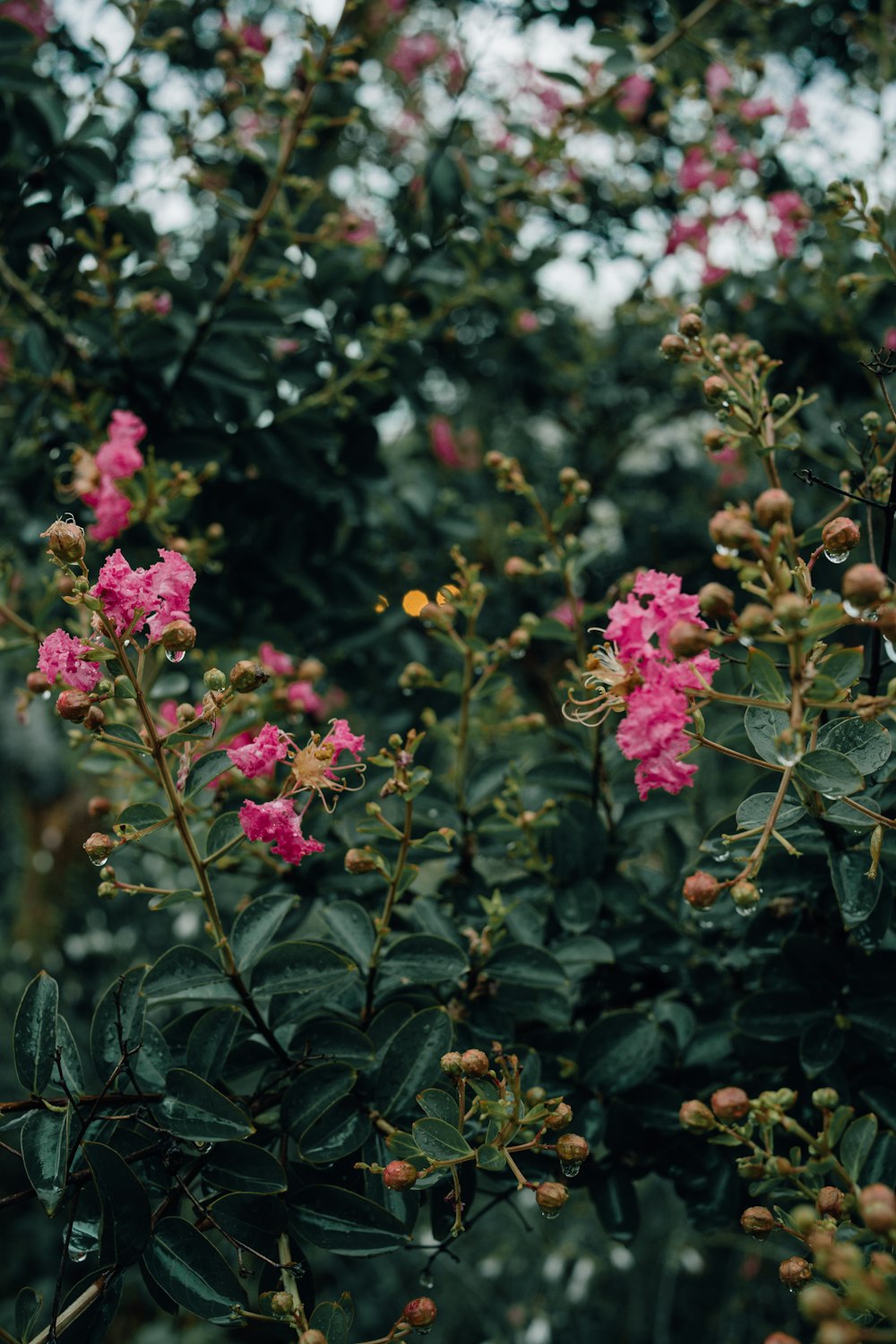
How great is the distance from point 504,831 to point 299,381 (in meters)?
0.99

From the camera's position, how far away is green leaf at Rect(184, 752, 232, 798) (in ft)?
3.42

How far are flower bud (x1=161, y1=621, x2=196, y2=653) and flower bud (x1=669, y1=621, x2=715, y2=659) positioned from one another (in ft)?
1.44

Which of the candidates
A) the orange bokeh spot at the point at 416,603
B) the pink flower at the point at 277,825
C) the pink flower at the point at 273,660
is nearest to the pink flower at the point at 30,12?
the pink flower at the point at 273,660

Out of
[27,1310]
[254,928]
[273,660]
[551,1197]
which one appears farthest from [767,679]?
[273,660]

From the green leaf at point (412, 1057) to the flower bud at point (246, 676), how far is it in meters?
0.38

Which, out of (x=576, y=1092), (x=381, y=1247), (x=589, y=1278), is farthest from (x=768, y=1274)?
(x=381, y=1247)

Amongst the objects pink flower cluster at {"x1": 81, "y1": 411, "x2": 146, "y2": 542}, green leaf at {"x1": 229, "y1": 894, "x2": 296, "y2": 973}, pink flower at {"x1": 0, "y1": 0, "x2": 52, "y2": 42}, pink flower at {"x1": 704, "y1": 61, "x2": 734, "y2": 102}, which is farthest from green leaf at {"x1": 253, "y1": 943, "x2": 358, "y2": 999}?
pink flower at {"x1": 0, "y1": 0, "x2": 52, "y2": 42}

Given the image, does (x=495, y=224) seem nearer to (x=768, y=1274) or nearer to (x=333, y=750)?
(x=333, y=750)

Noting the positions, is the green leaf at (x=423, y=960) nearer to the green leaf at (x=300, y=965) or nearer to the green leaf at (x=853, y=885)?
the green leaf at (x=300, y=965)

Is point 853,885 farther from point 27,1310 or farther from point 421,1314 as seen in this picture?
point 27,1310

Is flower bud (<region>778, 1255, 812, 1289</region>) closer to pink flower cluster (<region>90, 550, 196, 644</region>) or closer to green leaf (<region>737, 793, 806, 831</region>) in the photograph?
green leaf (<region>737, 793, 806, 831</region>)

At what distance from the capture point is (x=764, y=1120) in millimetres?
849

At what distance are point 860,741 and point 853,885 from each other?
0.52 feet

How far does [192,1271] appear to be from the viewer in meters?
0.93
